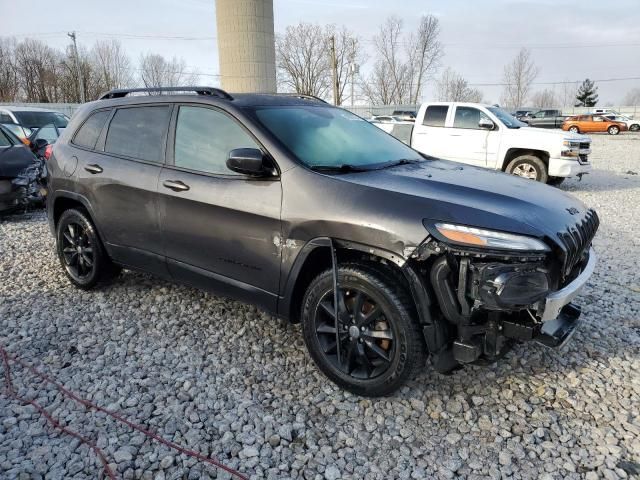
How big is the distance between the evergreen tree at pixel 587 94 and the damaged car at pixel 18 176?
79.6 metres

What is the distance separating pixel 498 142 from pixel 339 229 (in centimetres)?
860

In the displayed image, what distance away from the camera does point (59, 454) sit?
7.96 feet

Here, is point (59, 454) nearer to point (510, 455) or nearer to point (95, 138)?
point (510, 455)

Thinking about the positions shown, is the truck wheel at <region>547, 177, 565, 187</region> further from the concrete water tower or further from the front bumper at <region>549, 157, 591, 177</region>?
the concrete water tower

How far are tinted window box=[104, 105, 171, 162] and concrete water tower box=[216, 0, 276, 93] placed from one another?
63.3 ft

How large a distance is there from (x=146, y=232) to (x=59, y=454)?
1.76 metres

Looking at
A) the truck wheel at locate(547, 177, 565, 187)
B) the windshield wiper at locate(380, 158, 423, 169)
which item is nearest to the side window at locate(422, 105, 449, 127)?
the truck wheel at locate(547, 177, 565, 187)

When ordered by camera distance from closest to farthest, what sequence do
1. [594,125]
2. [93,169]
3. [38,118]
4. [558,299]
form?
1. [558,299]
2. [93,169]
3. [38,118]
4. [594,125]

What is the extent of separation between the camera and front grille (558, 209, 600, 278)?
2.55 meters

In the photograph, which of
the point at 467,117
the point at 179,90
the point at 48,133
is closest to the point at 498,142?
the point at 467,117

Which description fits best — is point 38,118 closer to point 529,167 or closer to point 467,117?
point 467,117

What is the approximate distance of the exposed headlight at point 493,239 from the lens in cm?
240

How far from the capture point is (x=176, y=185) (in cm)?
348

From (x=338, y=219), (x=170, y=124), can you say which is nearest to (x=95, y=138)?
(x=170, y=124)
